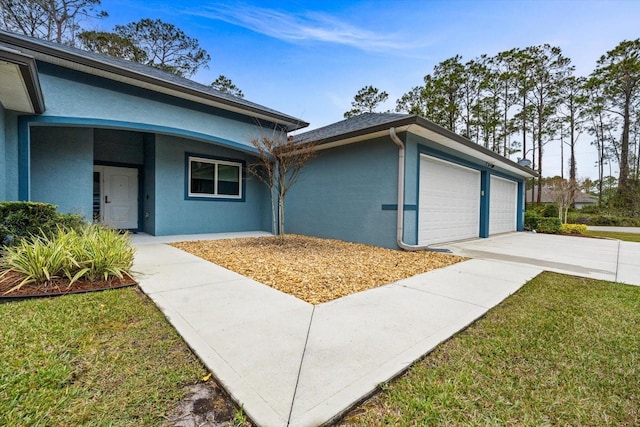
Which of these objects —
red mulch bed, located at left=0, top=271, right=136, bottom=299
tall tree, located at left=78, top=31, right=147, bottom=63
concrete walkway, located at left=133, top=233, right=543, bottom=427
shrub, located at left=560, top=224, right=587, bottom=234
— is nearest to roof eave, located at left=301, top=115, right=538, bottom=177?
concrete walkway, located at left=133, top=233, right=543, bottom=427

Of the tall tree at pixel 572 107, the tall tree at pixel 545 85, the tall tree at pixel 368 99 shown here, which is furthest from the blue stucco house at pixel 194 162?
the tall tree at pixel 572 107

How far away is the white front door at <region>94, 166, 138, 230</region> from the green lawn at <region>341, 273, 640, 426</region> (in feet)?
32.3

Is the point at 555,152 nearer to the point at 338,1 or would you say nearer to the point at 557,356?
the point at 338,1

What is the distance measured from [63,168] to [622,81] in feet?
113

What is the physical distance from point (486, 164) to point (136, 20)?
785 inches

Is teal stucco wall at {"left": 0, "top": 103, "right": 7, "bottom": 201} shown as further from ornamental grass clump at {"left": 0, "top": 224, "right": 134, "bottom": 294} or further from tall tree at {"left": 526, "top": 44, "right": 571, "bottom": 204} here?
tall tree at {"left": 526, "top": 44, "right": 571, "bottom": 204}

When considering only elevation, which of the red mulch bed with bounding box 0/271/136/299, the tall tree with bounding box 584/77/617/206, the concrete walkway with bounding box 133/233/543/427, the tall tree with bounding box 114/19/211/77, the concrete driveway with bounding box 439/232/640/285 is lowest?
the concrete walkway with bounding box 133/233/543/427

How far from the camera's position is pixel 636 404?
1.80m

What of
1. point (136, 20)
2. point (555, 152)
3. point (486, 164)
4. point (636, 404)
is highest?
point (136, 20)

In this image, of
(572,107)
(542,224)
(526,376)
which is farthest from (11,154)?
(572,107)

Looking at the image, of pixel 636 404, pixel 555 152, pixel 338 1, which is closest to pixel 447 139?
pixel 338 1

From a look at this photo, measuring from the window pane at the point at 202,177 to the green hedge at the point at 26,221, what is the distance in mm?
4679

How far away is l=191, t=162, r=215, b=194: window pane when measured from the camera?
935 centimetres

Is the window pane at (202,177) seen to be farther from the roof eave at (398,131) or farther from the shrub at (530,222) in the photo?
the shrub at (530,222)
